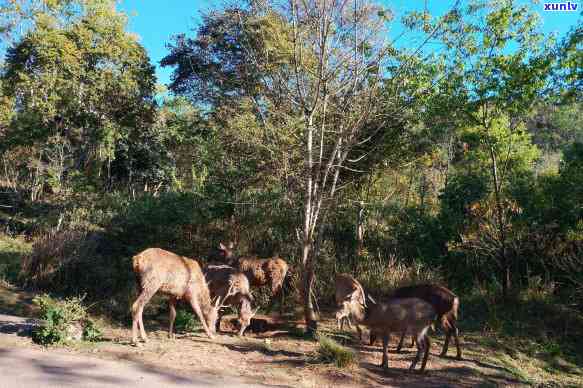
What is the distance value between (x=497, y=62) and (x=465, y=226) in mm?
5132

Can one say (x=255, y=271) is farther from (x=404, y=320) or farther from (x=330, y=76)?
(x=330, y=76)

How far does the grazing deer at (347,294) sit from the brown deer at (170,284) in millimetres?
2628

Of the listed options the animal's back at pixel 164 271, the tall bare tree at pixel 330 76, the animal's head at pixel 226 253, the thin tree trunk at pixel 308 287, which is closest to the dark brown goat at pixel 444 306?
the thin tree trunk at pixel 308 287

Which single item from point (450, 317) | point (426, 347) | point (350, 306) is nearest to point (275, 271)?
point (350, 306)

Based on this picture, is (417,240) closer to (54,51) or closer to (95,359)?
(95,359)

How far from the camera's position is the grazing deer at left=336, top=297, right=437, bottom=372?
8.14m

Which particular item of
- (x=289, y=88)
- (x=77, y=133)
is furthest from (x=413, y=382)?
(x=77, y=133)

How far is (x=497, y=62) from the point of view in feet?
37.7

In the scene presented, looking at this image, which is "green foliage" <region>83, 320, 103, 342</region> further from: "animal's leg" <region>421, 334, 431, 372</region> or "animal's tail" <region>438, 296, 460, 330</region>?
"animal's tail" <region>438, 296, 460, 330</region>

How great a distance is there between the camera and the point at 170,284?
9047 millimetres

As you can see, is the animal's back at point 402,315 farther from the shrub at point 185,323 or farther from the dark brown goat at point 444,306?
the shrub at point 185,323

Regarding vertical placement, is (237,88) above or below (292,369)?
above

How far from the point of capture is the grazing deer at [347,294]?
945 cm

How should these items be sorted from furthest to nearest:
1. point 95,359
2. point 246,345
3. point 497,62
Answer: point 497,62 < point 246,345 < point 95,359
